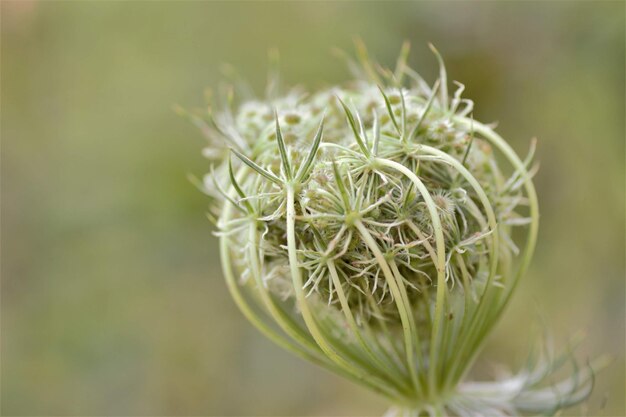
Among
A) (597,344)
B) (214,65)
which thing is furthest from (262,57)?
(597,344)

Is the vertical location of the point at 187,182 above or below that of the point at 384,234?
above

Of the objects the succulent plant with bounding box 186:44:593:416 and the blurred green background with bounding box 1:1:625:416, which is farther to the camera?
the blurred green background with bounding box 1:1:625:416

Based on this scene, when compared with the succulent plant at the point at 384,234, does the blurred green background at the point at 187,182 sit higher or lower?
higher

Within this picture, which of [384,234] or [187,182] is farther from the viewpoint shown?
[187,182]

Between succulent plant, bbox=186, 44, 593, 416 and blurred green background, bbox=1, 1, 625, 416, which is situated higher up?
blurred green background, bbox=1, 1, 625, 416
